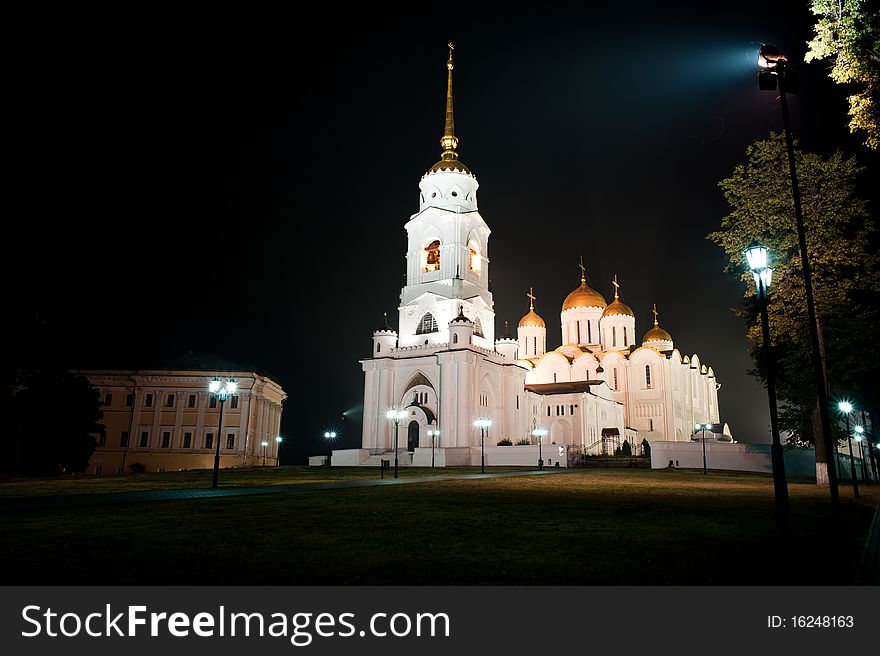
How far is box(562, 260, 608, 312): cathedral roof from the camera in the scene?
77562 millimetres

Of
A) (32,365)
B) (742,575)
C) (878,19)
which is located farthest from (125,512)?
(32,365)

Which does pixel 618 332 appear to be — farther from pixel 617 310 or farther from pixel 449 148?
pixel 449 148

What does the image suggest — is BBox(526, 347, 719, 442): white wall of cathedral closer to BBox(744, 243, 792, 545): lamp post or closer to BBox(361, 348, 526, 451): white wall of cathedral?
BBox(361, 348, 526, 451): white wall of cathedral

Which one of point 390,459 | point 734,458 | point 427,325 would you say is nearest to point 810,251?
point 734,458

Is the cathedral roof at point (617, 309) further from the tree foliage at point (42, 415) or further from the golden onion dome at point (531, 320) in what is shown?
the tree foliage at point (42, 415)

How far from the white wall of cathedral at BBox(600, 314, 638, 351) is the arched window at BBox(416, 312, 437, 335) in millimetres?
29551

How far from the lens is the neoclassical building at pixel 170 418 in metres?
61.2

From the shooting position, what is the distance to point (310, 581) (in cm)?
636

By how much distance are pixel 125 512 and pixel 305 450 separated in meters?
137

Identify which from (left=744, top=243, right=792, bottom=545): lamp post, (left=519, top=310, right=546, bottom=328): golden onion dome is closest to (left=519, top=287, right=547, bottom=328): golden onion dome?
(left=519, top=310, right=546, bottom=328): golden onion dome

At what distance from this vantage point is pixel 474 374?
49688 mm

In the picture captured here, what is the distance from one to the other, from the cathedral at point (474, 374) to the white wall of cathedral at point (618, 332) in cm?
13

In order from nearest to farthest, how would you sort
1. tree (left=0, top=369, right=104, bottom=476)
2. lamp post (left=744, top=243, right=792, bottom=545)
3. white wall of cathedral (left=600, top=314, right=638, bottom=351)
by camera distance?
1. lamp post (left=744, top=243, right=792, bottom=545)
2. tree (left=0, top=369, right=104, bottom=476)
3. white wall of cathedral (left=600, top=314, right=638, bottom=351)

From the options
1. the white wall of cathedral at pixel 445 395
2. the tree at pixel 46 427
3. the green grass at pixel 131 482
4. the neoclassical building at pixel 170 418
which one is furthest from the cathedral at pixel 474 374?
the tree at pixel 46 427
